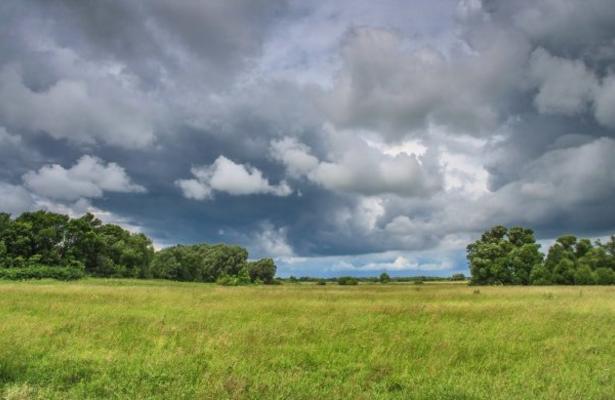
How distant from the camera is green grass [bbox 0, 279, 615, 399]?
801 centimetres

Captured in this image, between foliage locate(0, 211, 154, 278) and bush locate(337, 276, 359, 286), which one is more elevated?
foliage locate(0, 211, 154, 278)

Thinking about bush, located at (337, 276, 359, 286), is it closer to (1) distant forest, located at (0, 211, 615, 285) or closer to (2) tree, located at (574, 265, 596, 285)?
(1) distant forest, located at (0, 211, 615, 285)

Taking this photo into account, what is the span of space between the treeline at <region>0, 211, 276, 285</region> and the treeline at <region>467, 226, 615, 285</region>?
39.4m

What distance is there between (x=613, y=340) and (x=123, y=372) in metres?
13.2

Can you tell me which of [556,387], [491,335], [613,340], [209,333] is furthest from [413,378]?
[613,340]

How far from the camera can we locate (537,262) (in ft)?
226

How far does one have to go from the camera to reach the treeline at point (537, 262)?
208 feet

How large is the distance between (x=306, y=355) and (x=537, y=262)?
6805cm

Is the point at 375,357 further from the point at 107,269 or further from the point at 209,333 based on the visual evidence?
the point at 107,269

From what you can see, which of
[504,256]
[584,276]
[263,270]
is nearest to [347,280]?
[504,256]

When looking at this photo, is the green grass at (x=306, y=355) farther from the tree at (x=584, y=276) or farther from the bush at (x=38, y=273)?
the tree at (x=584, y=276)

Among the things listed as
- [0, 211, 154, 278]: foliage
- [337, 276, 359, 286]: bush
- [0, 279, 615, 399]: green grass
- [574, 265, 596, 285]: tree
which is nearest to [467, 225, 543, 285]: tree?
[574, 265, 596, 285]: tree

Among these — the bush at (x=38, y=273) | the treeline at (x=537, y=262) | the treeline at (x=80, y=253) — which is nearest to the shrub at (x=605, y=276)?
the treeline at (x=537, y=262)

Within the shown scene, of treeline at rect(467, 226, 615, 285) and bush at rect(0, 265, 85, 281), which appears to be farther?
treeline at rect(467, 226, 615, 285)
